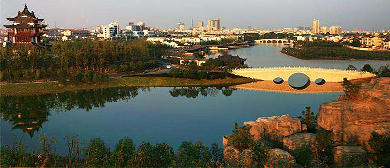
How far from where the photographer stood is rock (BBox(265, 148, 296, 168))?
7.05 m

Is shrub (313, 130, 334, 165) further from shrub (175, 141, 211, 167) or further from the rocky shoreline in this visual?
shrub (175, 141, 211, 167)

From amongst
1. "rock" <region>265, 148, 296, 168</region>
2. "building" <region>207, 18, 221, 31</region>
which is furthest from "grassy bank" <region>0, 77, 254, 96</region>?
"building" <region>207, 18, 221, 31</region>

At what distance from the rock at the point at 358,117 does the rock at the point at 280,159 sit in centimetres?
243

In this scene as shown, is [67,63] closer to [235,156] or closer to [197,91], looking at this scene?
[197,91]

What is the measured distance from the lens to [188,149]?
26.6 feet

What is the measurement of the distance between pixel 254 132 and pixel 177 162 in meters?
3.18

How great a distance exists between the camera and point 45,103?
16.6 m

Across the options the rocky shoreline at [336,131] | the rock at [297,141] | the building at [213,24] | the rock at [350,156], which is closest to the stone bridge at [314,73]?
the rocky shoreline at [336,131]

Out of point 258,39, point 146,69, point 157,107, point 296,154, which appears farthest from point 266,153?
point 258,39

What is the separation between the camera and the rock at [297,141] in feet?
28.6

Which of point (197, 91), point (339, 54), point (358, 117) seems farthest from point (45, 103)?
point (339, 54)

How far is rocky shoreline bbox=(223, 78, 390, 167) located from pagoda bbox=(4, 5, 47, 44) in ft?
68.2

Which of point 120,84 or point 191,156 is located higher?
point 120,84

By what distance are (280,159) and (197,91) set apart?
42.3 ft
